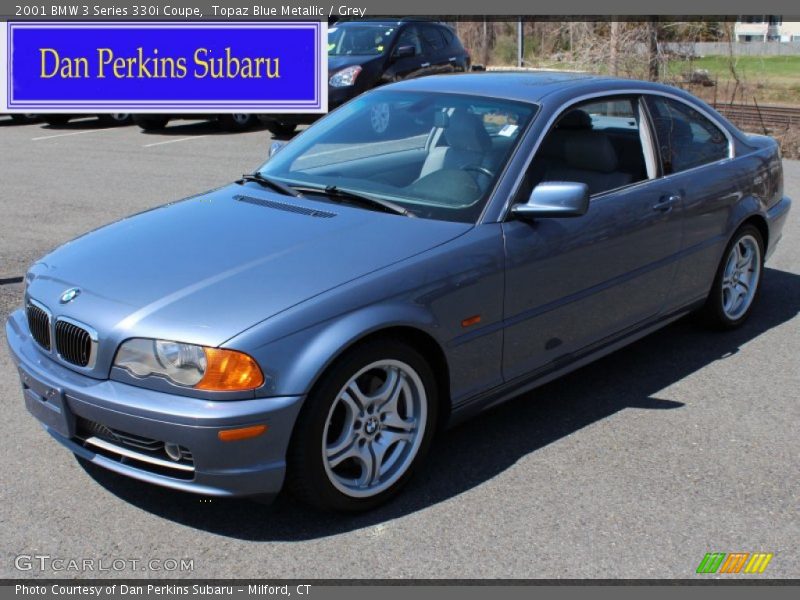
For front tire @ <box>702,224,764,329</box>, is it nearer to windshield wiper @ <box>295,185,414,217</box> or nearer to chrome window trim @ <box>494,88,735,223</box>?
chrome window trim @ <box>494,88,735,223</box>

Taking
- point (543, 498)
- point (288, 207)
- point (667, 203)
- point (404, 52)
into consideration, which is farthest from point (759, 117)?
point (543, 498)

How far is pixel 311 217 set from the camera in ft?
14.2

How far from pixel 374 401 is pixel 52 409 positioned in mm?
1256

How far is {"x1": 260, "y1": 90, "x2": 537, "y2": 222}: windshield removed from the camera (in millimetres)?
4449

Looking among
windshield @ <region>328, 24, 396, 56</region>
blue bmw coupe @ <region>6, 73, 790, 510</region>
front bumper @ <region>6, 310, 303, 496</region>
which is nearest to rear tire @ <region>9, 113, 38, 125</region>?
windshield @ <region>328, 24, 396, 56</region>

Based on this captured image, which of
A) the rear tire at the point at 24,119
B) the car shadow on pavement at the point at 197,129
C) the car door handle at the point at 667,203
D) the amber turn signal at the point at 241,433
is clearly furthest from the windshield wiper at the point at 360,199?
the rear tire at the point at 24,119

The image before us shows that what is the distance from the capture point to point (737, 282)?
6.16m

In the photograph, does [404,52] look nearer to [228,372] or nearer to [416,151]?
[416,151]

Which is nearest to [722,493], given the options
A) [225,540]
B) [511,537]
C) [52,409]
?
[511,537]

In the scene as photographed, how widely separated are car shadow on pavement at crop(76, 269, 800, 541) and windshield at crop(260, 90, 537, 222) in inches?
42.7

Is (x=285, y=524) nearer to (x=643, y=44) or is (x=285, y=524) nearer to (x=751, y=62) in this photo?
(x=643, y=44)

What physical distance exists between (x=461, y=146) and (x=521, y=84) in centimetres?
64

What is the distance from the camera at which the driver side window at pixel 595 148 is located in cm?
468

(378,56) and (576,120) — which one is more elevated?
(378,56)
